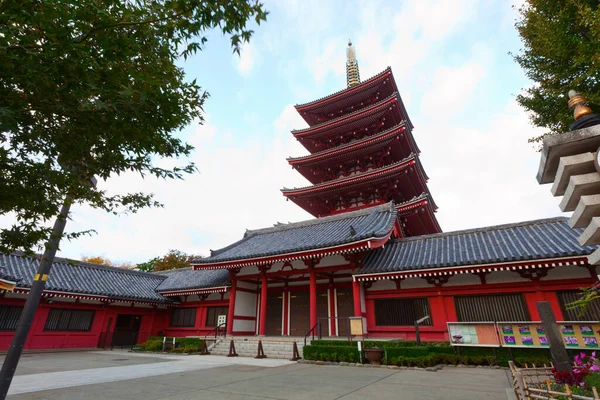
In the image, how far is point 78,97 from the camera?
3.48m

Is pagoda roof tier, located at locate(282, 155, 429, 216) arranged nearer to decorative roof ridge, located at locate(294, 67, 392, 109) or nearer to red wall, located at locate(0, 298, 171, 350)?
decorative roof ridge, located at locate(294, 67, 392, 109)

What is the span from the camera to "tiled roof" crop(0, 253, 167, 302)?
634 inches

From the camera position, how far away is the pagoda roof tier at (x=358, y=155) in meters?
19.4

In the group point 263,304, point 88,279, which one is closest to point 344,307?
point 263,304

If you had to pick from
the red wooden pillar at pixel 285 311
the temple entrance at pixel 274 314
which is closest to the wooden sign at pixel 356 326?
the red wooden pillar at pixel 285 311

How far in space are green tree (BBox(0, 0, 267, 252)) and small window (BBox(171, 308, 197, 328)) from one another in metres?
16.8

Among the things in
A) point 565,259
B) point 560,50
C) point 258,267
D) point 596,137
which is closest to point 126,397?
point 596,137

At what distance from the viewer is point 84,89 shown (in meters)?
3.38

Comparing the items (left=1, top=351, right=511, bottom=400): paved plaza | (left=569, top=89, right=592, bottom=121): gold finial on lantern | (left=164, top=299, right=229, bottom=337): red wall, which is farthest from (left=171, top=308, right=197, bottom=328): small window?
(left=569, top=89, right=592, bottom=121): gold finial on lantern

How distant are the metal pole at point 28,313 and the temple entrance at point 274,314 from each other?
1315cm

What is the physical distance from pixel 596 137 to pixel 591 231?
3.50 ft

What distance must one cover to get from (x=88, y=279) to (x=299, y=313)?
1367 centimetres

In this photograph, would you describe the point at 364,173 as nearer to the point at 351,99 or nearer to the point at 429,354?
the point at 351,99

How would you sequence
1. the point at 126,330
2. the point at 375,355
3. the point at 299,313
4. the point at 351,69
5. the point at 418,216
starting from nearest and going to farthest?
the point at 375,355, the point at 299,313, the point at 418,216, the point at 126,330, the point at 351,69
